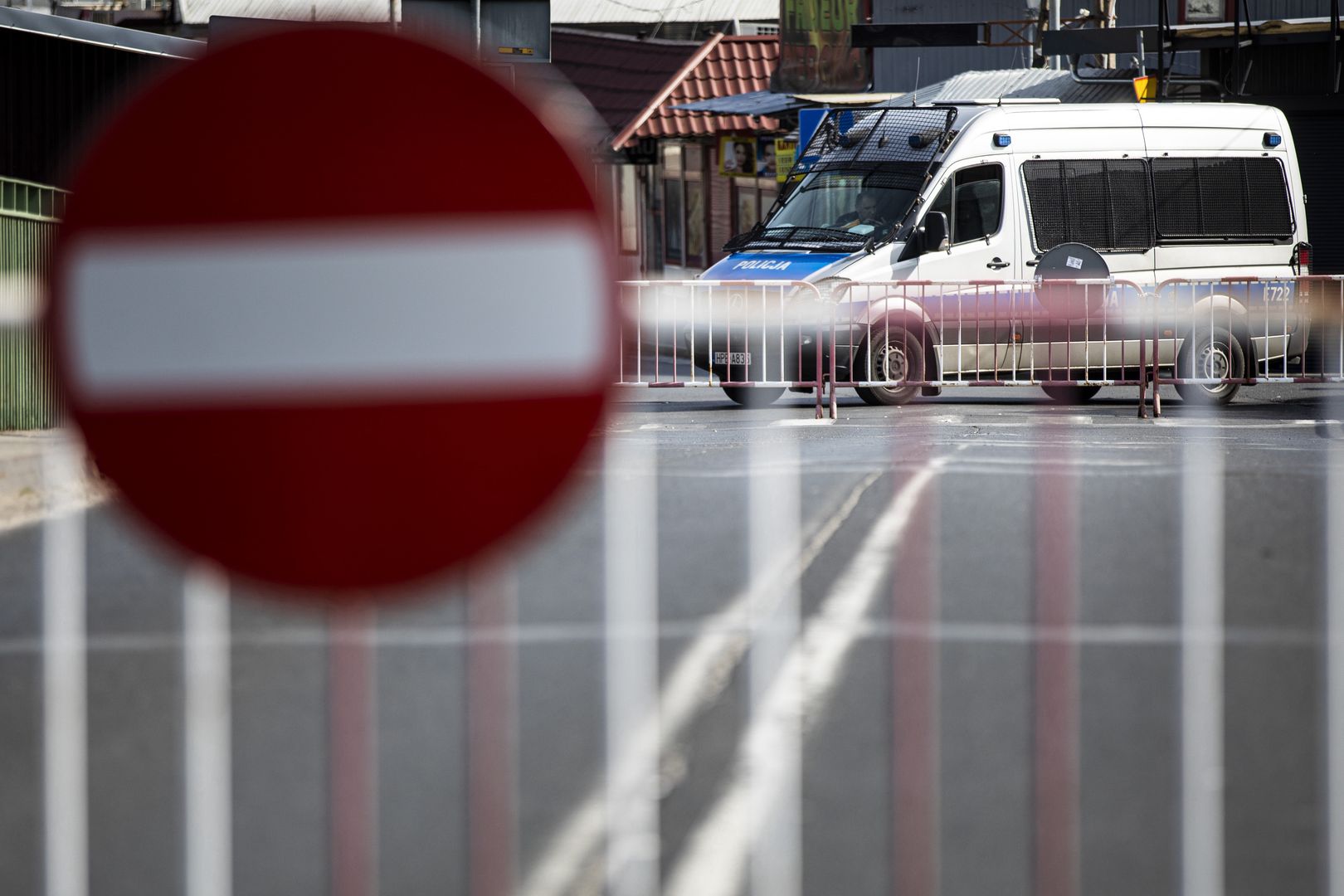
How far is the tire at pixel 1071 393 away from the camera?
20.2 m

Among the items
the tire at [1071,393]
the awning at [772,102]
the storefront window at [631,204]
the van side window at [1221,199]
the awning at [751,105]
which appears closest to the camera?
the van side window at [1221,199]

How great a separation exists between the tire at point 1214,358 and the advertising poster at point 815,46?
502 inches

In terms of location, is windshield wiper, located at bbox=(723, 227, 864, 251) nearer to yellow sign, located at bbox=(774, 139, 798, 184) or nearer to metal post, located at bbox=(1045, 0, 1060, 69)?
metal post, located at bbox=(1045, 0, 1060, 69)

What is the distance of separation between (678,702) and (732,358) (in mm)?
12017

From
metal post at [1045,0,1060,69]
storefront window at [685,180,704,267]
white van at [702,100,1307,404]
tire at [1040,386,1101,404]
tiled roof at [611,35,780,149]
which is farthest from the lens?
storefront window at [685,180,704,267]

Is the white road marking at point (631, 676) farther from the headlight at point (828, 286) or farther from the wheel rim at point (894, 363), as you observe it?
the wheel rim at point (894, 363)

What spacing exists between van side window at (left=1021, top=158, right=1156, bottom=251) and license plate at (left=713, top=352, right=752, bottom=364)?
9.98 ft

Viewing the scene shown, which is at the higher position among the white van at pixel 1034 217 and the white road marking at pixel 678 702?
the white van at pixel 1034 217

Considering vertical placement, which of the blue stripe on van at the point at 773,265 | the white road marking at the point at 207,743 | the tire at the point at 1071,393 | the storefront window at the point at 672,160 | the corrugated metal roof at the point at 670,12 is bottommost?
the white road marking at the point at 207,743

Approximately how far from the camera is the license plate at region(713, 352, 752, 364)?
18281 millimetres

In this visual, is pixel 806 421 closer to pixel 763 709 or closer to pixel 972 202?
pixel 972 202

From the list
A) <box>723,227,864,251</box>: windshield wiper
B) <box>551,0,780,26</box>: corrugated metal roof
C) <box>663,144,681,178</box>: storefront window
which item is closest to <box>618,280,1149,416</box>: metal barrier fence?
<box>723,227,864,251</box>: windshield wiper

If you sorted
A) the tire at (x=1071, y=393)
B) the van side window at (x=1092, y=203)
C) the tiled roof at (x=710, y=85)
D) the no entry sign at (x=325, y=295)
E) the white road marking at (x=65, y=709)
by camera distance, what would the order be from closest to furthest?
1. the no entry sign at (x=325, y=295)
2. the white road marking at (x=65, y=709)
3. the van side window at (x=1092, y=203)
4. the tire at (x=1071, y=393)
5. the tiled roof at (x=710, y=85)

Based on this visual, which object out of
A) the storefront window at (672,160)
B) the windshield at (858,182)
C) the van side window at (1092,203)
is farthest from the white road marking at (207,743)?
the storefront window at (672,160)
